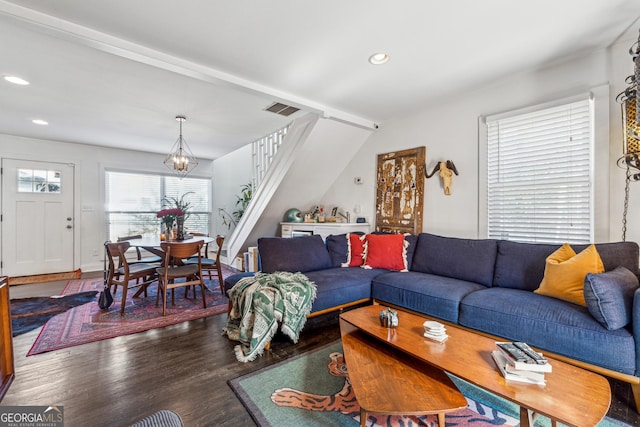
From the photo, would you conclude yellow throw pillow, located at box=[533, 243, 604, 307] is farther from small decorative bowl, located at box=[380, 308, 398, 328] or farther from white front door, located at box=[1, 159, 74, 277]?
white front door, located at box=[1, 159, 74, 277]

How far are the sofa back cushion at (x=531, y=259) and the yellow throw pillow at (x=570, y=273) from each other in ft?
0.34

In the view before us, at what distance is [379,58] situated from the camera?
2.50 m

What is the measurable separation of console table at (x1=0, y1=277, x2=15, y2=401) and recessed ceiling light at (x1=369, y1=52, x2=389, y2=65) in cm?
278

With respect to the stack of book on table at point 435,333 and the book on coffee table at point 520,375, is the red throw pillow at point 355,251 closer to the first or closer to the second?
the stack of book on table at point 435,333

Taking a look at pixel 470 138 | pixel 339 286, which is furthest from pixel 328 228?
pixel 470 138

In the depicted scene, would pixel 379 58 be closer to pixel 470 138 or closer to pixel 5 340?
pixel 470 138

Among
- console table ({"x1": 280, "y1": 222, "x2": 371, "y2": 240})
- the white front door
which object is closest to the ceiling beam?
console table ({"x1": 280, "y1": 222, "x2": 371, "y2": 240})

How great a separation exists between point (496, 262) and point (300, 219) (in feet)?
9.65

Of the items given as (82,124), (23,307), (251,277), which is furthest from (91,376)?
(82,124)

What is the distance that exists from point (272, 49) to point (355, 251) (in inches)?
91.0

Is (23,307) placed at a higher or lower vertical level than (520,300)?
lower

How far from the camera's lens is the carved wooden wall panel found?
372 centimetres

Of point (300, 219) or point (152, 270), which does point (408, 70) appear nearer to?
point (300, 219)

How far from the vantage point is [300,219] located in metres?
4.82
